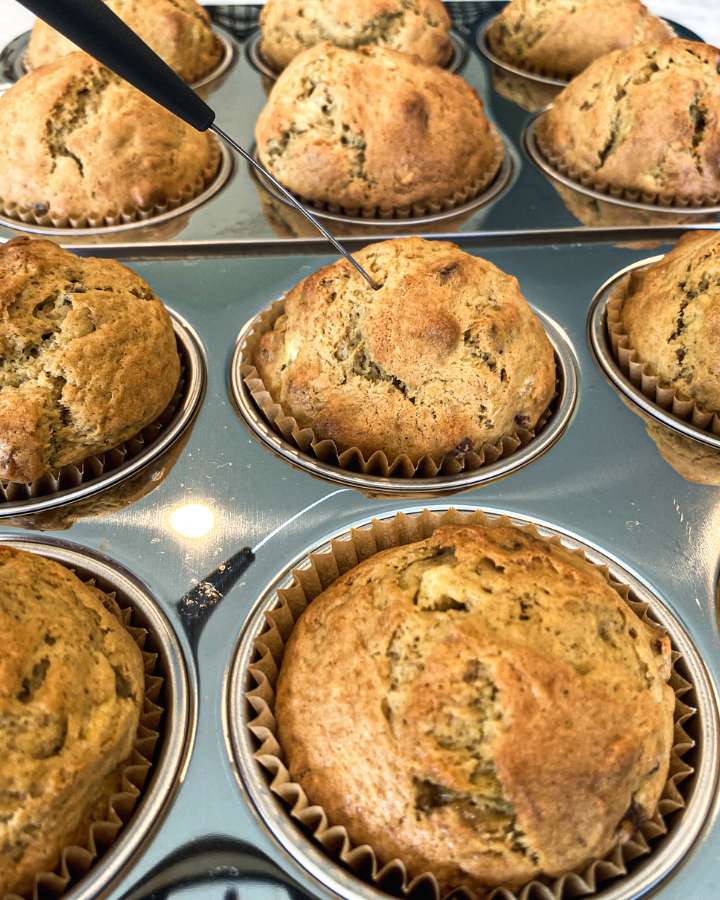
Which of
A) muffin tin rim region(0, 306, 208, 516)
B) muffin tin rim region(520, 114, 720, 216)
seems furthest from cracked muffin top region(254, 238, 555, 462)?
muffin tin rim region(520, 114, 720, 216)

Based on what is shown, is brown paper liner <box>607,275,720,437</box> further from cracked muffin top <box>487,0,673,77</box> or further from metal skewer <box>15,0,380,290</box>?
cracked muffin top <box>487,0,673,77</box>

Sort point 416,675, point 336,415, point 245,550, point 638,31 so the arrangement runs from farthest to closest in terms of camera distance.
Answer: point 638,31 < point 336,415 < point 245,550 < point 416,675

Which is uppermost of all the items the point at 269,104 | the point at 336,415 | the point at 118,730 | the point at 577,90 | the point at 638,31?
the point at 638,31

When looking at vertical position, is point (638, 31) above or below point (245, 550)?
above

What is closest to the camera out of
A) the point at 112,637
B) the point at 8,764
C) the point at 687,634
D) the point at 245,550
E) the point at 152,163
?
the point at 8,764

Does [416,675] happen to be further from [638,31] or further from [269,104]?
[638,31]

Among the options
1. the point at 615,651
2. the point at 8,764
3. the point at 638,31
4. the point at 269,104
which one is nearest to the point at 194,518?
the point at 8,764

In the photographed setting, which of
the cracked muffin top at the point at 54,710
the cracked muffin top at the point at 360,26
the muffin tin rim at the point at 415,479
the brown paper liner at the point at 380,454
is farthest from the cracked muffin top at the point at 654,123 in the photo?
the cracked muffin top at the point at 54,710

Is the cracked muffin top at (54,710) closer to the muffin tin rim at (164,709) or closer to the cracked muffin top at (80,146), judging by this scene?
the muffin tin rim at (164,709)
